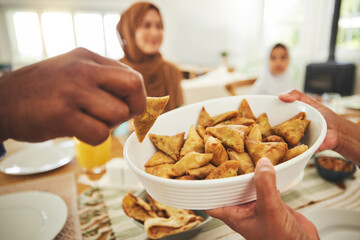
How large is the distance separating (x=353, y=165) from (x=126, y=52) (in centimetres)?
210

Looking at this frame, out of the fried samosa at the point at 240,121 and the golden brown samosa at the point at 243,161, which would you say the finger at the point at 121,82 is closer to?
the golden brown samosa at the point at 243,161

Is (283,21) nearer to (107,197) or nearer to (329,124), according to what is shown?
(329,124)

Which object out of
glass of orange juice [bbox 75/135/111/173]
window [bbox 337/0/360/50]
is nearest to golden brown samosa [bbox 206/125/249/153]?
glass of orange juice [bbox 75/135/111/173]

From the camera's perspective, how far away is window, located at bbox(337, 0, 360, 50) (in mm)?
4250

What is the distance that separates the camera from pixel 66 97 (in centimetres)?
32

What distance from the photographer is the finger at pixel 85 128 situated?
337mm

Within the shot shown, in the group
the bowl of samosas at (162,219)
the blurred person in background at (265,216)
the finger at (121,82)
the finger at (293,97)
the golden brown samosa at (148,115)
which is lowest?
the bowl of samosas at (162,219)

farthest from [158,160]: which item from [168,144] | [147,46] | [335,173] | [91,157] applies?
[147,46]

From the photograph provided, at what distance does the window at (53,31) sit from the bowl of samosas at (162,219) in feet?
27.3

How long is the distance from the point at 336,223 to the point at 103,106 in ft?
2.26

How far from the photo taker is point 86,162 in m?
1.01

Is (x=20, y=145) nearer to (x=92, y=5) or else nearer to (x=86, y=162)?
(x=86, y=162)

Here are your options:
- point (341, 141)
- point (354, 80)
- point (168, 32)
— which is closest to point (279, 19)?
point (354, 80)

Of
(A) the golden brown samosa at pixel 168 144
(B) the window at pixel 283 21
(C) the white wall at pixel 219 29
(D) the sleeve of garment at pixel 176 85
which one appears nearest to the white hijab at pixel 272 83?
(D) the sleeve of garment at pixel 176 85
